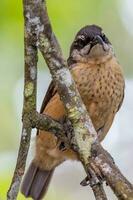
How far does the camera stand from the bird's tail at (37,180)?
17.5 feet

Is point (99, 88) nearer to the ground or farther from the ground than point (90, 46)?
nearer to the ground

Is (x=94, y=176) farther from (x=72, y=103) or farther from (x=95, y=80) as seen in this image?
(x=95, y=80)

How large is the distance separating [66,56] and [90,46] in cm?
163

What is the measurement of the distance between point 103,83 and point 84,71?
0.15m

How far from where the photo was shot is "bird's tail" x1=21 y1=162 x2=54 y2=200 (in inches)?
210

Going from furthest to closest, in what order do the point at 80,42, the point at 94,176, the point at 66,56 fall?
the point at 66,56 < the point at 80,42 < the point at 94,176

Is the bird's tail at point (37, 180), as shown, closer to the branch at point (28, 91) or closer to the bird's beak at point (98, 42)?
the bird's beak at point (98, 42)

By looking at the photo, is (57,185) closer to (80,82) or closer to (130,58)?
(130,58)

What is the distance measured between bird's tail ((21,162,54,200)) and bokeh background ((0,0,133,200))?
17 centimetres

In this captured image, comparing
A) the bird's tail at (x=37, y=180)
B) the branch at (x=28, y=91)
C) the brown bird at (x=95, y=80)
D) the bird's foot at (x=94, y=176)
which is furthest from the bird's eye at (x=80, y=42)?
the bird's foot at (x=94, y=176)

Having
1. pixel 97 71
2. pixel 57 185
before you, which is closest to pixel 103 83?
pixel 97 71

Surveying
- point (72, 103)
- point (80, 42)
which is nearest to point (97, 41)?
point (80, 42)

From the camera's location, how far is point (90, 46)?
4582 millimetres

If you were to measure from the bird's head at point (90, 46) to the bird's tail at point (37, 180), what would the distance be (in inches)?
44.5
